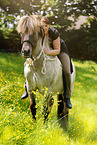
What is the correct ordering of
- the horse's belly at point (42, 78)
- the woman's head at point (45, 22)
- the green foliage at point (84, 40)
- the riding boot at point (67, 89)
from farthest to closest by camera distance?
the green foliage at point (84, 40) < the riding boot at point (67, 89) < the horse's belly at point (42, 78) < the woman's head at point (45, 22)

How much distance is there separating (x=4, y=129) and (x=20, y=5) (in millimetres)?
14077

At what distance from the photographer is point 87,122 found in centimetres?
515

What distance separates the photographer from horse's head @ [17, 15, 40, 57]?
3248 mm

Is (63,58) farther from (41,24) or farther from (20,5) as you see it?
(20,5)

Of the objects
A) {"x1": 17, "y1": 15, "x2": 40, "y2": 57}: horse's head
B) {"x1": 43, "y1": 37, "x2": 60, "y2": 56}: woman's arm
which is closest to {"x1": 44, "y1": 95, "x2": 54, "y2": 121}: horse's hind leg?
{"x1": 43, "y1": 37, "x2": 60, "y2": 56}: woman's arm

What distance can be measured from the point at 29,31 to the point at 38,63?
736 millimetres

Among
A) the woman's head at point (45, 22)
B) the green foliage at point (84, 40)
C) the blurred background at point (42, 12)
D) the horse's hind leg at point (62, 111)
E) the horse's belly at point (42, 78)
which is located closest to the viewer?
the woman's head at point (45, 22)

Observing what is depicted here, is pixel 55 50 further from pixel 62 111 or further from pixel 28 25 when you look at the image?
pixel 62 111

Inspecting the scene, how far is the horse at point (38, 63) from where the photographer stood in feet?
10.8

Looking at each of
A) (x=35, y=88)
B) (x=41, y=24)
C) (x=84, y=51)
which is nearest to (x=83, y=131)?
(x=35, y=88)

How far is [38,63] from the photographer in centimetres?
368

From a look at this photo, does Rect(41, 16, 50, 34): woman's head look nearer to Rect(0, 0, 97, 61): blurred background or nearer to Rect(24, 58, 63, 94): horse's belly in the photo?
Rect(24, 58, 63, 94): horse's belly

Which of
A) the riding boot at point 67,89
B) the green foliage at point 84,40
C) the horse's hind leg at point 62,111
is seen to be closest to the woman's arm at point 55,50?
the riding boot at point 67,89

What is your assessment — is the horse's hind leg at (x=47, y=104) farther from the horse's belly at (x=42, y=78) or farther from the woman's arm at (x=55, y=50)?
the woman's arm at (x=55, y=50)
